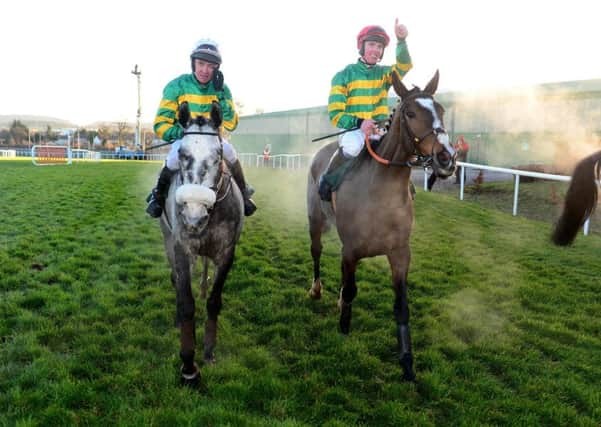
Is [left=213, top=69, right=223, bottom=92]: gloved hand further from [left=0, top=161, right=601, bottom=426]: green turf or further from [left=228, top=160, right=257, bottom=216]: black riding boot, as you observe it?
[left=0, top=161, right=601, bottom=426]: green turf

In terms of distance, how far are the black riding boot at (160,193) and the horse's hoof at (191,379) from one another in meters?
1.47

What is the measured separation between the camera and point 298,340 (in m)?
4.33

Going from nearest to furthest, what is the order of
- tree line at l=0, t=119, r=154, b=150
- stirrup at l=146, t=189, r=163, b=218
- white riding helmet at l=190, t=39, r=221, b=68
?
white riding helmet at l=190, t=39, r=221, b=68 → stirrup at l=146, t=189, r=163, b=218 → tree line at l=0, t=119, r=154, b=150

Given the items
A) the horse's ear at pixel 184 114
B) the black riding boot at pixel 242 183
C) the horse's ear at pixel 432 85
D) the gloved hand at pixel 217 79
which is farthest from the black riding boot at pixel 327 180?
the horse's ear at pixel 184 114

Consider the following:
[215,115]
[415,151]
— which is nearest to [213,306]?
[215,115]

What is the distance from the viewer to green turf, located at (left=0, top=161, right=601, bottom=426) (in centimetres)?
328

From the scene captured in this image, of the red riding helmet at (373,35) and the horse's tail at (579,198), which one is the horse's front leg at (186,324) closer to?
the red riding helmet at (373,35)

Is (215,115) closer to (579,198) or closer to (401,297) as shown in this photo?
(401,297)

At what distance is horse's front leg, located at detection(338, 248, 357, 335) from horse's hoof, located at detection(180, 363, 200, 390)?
1.56 meters

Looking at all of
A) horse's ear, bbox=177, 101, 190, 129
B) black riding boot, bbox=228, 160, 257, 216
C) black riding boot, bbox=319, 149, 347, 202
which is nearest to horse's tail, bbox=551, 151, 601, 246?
black riding boot, bbox=319, 149, 347, 202

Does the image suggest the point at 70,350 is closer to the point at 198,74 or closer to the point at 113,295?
the point at 113,295

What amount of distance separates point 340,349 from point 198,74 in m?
2.84

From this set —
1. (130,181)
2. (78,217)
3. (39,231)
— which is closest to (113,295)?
(39,231)

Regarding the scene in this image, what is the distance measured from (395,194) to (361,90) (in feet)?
4.73
